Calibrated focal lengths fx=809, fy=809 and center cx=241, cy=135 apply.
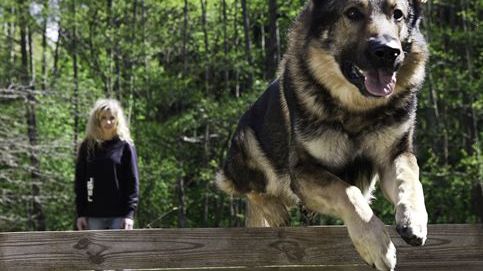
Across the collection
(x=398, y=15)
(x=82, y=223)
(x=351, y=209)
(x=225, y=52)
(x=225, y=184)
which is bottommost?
(x=82, y=223)

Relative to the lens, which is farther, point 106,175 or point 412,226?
point 106,175

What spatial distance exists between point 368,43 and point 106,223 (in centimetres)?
354

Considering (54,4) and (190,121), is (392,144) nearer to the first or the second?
(190,121)

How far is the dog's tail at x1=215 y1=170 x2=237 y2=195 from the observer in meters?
5.72

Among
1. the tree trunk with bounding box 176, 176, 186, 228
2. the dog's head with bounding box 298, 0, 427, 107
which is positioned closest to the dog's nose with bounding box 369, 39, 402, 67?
the dog's head with bounding box 298, 0, 427, 107

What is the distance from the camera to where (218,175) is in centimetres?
586

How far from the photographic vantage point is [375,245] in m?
3.52

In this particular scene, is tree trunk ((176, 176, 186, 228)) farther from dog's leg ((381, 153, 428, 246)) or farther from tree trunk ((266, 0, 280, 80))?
dog's leg ((381, 153, 428, 246))

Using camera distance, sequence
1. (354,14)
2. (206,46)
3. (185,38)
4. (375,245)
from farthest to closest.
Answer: (185,38) → (206,46) → (354,14) → (375,245)

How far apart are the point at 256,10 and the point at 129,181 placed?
15.7m

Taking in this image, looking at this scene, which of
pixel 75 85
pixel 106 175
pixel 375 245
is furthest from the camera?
pixel 75 85

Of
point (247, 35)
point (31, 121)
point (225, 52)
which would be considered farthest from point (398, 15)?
point (31, 121)

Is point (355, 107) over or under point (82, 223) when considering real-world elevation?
over

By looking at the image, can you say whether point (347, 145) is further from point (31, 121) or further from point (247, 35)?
point (31, 121)
